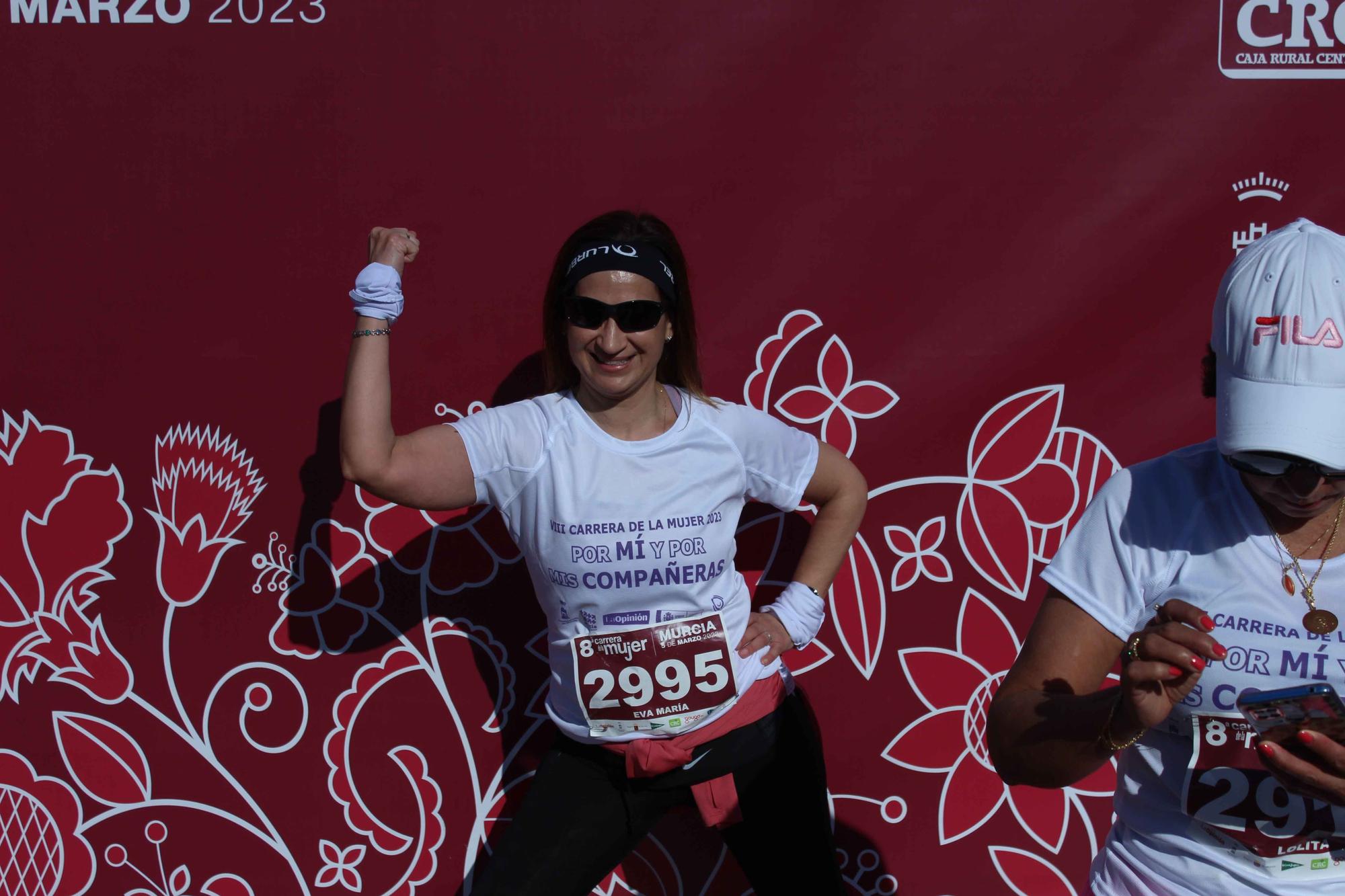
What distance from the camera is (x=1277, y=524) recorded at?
1.52m

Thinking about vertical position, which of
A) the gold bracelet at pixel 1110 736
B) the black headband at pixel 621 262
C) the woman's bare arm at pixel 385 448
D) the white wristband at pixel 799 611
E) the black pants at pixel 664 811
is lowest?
the black pants at pixel 664 811

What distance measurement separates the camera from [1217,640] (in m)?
1.48

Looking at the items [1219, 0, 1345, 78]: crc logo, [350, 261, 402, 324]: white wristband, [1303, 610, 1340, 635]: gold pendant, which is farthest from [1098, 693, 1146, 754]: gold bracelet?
[1219, 0, 1345, 78]: crc logo

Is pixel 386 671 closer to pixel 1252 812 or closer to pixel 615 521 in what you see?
pixel 615 521

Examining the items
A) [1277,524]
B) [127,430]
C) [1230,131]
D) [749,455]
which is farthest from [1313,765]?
[127,430]

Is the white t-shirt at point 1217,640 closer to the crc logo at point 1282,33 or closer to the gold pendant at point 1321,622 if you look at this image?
the gold pendant at point 1321,622

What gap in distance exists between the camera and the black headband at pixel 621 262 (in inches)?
86.0

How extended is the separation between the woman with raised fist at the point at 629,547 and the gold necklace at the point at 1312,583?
3.44 ft

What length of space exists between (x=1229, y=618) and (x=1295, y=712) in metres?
0.17

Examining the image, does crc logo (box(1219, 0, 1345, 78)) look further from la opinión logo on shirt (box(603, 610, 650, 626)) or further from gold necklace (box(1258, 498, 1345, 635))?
la opinión logo on shirt (box(603, 610, 650, 626))

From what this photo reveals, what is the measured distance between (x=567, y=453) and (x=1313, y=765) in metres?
1.39

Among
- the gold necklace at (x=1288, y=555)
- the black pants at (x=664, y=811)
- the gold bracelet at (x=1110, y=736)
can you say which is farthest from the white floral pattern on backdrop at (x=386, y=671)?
the gold bracelet at (x=1110, y=736)

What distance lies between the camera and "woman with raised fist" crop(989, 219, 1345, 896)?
53.7 inches

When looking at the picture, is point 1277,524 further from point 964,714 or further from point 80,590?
point 80,590
